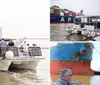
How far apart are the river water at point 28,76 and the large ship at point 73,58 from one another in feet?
0.22

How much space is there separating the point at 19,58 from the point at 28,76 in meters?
0.19

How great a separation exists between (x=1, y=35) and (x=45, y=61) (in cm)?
49

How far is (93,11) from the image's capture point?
1.55m

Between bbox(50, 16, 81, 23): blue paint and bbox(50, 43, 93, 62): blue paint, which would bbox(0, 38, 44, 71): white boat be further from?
bbox(50, 16, 81, 23): blue paint

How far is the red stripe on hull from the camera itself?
Answer: 5.10 feet

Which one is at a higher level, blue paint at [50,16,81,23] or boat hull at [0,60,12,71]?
blue paint at [50,16,81,23]

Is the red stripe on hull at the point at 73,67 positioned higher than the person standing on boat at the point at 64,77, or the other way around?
the red stripe on hull at the point at 73,67

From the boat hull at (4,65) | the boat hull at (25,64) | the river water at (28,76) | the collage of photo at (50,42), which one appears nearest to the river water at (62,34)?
the collage of photo at (50,42)

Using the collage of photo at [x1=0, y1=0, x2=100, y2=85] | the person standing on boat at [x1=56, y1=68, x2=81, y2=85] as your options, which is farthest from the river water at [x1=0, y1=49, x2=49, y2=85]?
the person standing on boat at [x1=56, y1=68, x2=81, y2=85]

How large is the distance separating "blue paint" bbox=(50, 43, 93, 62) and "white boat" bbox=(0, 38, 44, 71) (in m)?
0.15

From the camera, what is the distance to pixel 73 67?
1559 millimetres

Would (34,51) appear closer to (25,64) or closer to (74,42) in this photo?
(25,64)

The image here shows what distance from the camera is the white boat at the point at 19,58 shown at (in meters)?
1.54

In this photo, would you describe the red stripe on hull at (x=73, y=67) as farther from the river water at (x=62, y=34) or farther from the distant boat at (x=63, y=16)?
the distant boat at (x=63, y=16)
